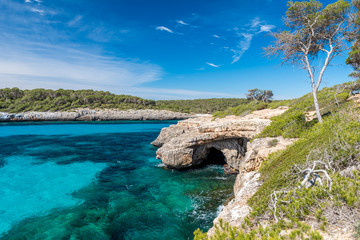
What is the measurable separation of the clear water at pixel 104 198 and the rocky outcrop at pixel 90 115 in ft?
148

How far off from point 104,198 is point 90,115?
190 feet

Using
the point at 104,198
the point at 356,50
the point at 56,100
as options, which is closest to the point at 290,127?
the point at 356,50

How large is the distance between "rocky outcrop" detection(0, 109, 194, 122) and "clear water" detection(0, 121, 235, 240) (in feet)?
148

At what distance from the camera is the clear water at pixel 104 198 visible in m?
7.81

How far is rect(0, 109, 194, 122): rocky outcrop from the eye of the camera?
55.0 m

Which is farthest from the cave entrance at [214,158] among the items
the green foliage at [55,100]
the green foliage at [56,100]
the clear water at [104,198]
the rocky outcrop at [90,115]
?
the green foliage at [55,100]

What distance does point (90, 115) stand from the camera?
6138 cm

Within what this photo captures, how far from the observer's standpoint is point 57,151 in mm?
21000

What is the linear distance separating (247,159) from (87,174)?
12453 millimetres

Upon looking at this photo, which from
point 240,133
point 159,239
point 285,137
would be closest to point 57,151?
point 159,239

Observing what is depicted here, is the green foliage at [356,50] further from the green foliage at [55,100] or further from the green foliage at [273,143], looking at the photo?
the green foliage at [55,100]

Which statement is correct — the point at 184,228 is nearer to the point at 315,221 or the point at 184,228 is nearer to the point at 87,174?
the point at 315,221

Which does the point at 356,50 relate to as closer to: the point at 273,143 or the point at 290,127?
the point at 290,127

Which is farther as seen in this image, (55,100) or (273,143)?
(55,100)
